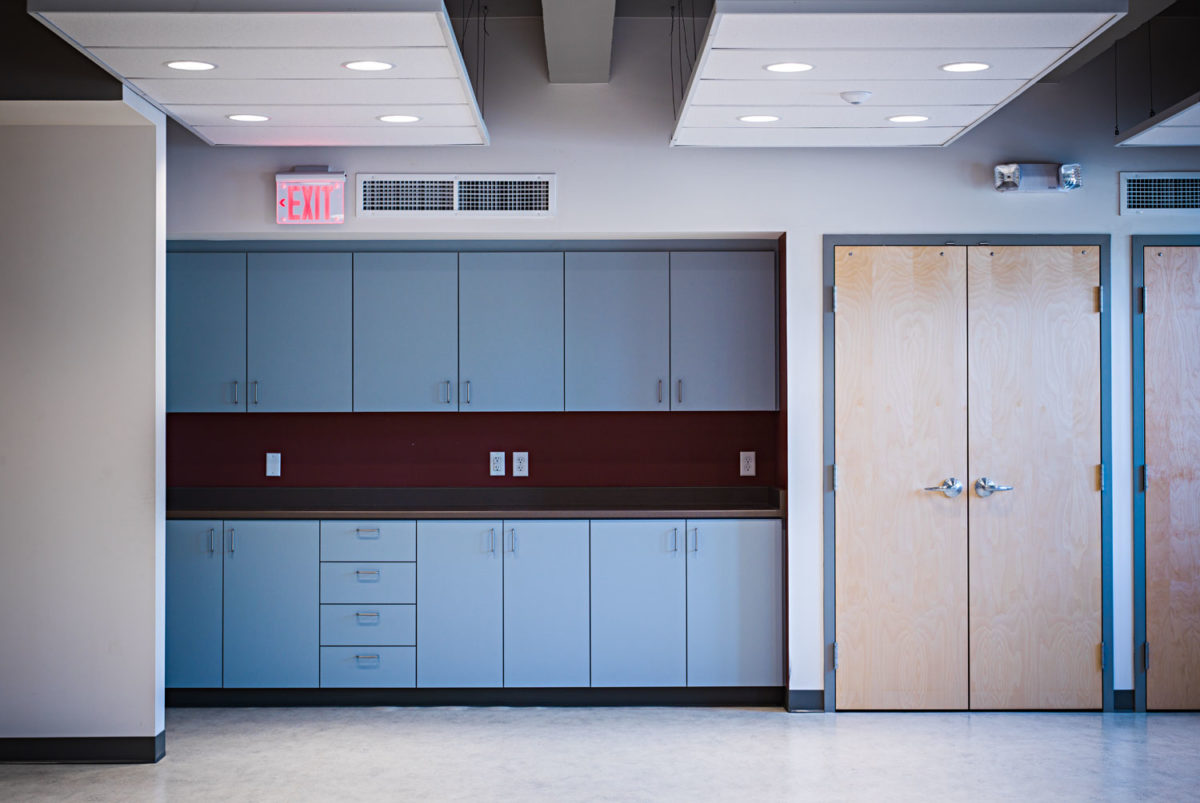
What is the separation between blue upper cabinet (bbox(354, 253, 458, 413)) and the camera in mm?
5055

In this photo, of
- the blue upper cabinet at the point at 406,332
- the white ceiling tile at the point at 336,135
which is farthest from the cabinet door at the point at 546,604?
the white ceiling tile at the point at 336,135

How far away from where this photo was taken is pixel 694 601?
15.7 feet

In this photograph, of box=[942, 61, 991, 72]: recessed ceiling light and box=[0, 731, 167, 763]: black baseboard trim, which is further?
box=[0, 731, 167, 763]: black baseboard trim

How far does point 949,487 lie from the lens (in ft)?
15.4

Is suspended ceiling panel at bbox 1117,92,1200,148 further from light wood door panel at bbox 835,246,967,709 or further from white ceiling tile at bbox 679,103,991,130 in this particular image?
light wood door panel at bbox 835,246,967,709

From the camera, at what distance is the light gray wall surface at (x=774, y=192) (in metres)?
4.72

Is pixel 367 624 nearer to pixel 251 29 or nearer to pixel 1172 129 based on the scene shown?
pixel 251 29

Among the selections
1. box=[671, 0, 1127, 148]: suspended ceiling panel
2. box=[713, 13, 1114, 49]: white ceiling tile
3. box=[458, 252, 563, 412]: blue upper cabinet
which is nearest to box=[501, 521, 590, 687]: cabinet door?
box=[458, 252, 563, 412]: blue upper cabinet

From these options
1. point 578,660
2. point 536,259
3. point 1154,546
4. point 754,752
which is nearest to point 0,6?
point 536,259

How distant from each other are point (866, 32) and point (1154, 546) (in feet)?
10.0

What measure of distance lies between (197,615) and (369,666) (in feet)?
2.86

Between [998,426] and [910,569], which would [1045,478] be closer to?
[998,426]

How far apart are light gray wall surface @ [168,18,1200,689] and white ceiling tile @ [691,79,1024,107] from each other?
3.04 feet

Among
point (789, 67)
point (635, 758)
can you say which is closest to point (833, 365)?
point (789, 67)
